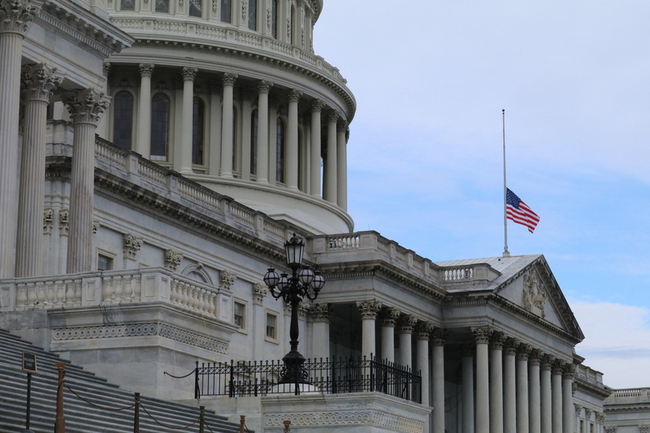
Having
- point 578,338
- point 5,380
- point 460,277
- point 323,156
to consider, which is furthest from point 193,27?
point 5,380

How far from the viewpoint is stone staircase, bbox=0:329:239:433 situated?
82.7 feet

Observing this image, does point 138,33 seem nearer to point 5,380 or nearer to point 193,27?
point 193,27

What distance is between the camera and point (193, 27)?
8012 centimetres

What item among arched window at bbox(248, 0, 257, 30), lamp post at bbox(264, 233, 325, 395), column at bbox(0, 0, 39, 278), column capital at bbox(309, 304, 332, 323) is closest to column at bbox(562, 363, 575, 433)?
column capital at bbox(309, 304, 332, 323)

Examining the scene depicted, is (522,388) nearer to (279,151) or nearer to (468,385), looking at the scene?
(468,385)

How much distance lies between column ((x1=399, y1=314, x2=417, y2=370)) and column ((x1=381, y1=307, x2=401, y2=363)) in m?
1.07

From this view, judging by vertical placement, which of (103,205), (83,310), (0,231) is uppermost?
(103,205)

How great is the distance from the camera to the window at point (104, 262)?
164 ft

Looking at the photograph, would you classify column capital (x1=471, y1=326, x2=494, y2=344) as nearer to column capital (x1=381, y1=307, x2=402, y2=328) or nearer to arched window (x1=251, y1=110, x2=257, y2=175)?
column capital (x1=381, y1=307, x2=402, y2=328)

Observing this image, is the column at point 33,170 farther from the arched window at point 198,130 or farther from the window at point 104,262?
the arched window at point 198,130

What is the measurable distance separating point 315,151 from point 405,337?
20.7 metres

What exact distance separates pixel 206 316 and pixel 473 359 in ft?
150

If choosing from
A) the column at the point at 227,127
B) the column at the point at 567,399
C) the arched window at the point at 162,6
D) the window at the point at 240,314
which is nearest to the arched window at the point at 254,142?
the column at the point at 227,127

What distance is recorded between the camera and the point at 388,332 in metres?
65.8
